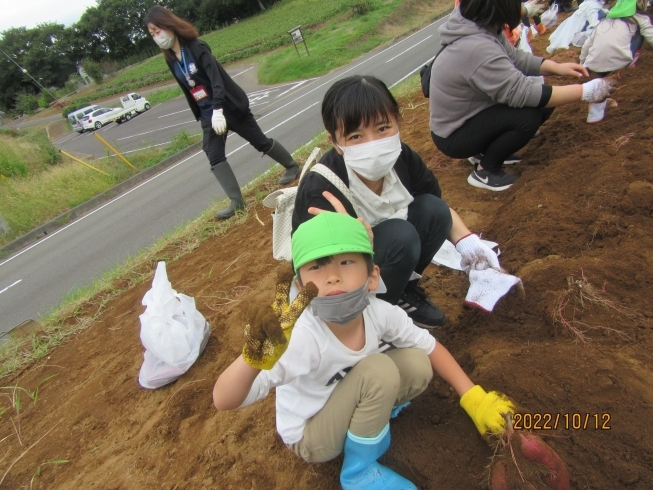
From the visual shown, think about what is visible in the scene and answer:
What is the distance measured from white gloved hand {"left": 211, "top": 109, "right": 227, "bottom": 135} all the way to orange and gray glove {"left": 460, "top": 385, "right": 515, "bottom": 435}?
3097 millimetres

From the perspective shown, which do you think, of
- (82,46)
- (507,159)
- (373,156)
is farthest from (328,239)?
(82,46)

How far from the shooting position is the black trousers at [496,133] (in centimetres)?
252

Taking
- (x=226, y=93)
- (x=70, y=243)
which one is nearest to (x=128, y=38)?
(x=70, y=243)

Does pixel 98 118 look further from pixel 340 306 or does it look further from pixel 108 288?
pixel 340 306

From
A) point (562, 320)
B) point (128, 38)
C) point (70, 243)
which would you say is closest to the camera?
point (562, 320)

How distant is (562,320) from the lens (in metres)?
1.62

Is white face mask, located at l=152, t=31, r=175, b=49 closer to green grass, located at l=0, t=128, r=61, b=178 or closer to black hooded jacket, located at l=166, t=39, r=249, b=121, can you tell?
black hooded jacket, located at l=166, t=39, r=249, b=121

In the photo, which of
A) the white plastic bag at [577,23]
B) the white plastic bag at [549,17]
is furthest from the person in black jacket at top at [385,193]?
the white plastic bag at [549,17]

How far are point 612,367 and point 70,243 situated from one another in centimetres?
792

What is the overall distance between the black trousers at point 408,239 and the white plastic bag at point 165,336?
111 centimetres

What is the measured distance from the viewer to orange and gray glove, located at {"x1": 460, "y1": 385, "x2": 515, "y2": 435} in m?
1.24

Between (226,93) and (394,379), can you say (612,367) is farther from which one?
(226,93)

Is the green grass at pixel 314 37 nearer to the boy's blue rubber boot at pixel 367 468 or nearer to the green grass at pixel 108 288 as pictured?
the green grass at pixel 108 288
